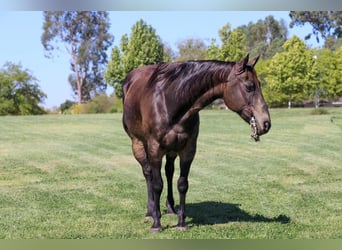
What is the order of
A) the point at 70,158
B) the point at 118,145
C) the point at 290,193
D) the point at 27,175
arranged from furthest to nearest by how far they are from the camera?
the point at 118,145
the point at 70,158
the point at 27,175
the point at 290,193

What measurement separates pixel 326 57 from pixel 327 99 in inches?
165

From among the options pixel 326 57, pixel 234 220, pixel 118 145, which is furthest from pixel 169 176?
pixel 326 57

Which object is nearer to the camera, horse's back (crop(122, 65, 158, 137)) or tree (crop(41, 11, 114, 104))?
horse's back (crop(122, 65, 158, 137))

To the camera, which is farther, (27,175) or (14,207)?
(27,175)

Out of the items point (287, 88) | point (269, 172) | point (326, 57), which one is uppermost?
point (326, 57)

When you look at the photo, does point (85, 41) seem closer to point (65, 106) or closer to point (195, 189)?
point (65, 106)

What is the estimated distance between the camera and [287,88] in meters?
34.4

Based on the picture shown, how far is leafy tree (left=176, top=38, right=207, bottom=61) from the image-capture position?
45250 mm

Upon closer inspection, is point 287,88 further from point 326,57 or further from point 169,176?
point 169,176

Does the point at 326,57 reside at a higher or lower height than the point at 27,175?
higher

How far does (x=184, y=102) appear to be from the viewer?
15.9ft

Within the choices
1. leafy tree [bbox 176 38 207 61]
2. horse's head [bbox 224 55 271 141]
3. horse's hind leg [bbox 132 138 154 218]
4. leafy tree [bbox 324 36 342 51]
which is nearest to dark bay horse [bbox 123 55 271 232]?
horse's head [bbox 224 55 271 141]

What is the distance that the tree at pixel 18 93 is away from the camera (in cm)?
3697

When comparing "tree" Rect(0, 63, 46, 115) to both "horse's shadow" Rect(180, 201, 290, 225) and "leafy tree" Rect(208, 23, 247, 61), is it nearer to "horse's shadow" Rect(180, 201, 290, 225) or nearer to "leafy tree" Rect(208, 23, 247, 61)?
"leafy tree" Rect(208, 23, 247, 61)
